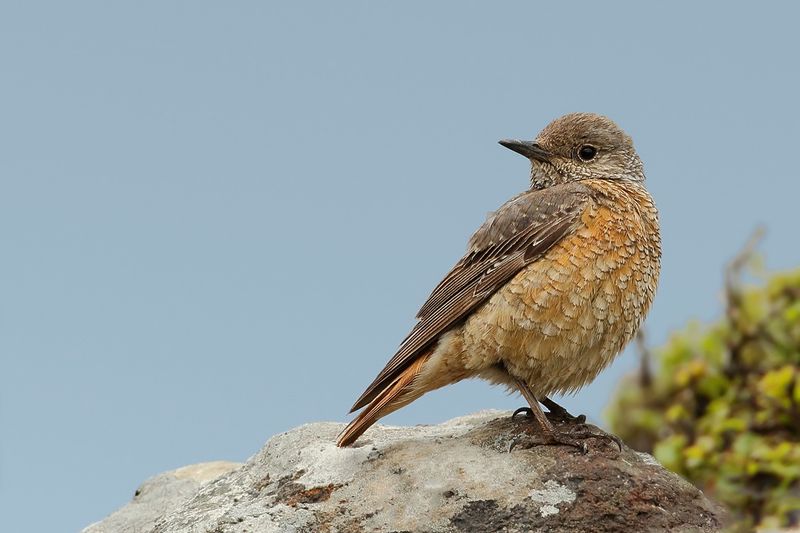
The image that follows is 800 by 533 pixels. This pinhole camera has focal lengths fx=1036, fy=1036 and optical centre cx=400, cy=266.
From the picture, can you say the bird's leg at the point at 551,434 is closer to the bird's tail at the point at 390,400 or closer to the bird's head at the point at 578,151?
the bird's tail at the point at 390,400

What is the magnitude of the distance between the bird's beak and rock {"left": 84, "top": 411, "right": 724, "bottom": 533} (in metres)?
1.79

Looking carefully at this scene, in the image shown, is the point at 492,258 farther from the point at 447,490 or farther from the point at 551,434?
the point at 447,490

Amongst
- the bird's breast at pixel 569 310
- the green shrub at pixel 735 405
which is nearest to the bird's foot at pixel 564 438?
the bird's breast at pixel 569 310

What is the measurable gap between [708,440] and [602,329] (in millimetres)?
2877

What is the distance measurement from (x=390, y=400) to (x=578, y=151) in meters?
2.12

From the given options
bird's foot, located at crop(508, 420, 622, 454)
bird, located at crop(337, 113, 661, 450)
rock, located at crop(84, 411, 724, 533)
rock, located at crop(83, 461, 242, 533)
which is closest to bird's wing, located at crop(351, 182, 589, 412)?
bird, located at crop(337, 113, 661, 450)

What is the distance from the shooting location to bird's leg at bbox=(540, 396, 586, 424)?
234 inches

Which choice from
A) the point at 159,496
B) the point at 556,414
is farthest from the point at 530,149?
the point at 159,496

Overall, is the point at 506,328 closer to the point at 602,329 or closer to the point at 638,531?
the point at 602,329

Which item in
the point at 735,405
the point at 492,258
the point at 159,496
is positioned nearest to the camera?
the point at 492,258

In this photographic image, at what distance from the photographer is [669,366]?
9258 mm

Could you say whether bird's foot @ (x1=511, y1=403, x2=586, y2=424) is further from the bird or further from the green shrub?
the green shrub

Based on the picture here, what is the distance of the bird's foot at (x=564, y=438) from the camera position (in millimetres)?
5523

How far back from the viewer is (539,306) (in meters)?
5.64
